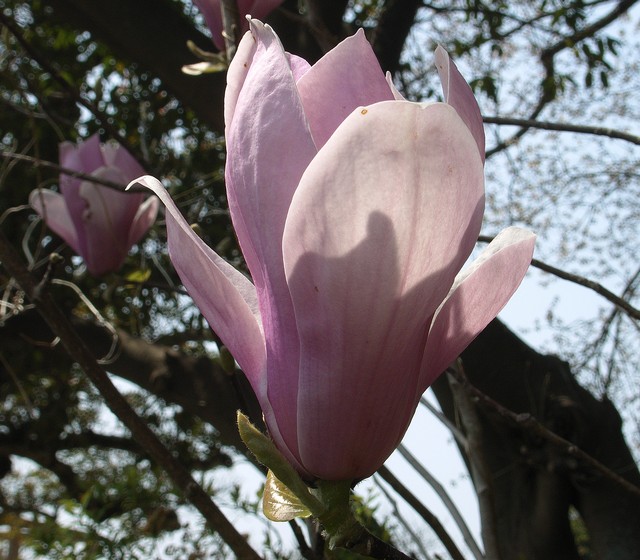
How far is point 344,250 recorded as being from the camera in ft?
0.94

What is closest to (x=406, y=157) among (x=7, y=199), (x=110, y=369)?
(x=110, y=369)

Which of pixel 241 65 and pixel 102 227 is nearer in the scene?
pixel 241 65

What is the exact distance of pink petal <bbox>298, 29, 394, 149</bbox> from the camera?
0.33m

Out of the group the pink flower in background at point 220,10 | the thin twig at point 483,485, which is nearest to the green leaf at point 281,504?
the thin twig at point 483,485

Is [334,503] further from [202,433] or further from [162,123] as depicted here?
[202,433]

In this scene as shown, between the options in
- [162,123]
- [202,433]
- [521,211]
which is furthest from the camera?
[202,433]

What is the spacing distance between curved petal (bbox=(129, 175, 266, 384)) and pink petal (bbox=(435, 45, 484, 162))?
13 centimetres

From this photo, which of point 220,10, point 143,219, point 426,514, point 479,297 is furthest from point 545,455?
point 479,297


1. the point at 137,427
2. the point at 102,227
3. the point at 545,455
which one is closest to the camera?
the point at 137,427

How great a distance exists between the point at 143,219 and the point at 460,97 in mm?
1015

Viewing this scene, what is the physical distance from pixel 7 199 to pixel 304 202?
2.44 metres

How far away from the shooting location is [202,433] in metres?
3.21

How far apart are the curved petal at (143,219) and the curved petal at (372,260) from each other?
95 centimetres

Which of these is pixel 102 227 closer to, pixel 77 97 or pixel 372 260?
pixel 77 97
